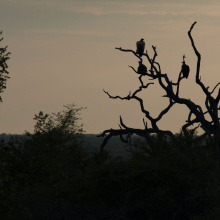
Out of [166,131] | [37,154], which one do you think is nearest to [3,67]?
[37,154]

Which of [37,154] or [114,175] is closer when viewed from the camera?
[37,154]

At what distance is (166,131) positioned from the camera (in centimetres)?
2695

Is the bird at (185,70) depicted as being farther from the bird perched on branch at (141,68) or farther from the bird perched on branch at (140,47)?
the bird perched on branch at (140,47)

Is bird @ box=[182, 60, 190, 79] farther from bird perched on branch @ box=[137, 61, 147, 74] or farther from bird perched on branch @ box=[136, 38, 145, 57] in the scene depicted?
bird perched on branch @ box=[136, 38, 145, 57]

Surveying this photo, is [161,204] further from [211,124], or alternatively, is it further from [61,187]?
[211,124]

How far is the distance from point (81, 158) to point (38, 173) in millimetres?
18161

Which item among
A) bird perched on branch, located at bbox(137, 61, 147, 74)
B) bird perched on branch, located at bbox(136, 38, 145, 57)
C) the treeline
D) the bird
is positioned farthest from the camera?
bird perched on branch, located at bbox(136, 38, 145, 57)

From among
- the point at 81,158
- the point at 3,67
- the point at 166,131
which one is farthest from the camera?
the point at 81,158

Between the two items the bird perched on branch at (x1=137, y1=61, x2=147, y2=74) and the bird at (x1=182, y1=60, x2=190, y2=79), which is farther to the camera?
the bird perched on branch at (x1=137, y1=61, x2=147, y2=74)

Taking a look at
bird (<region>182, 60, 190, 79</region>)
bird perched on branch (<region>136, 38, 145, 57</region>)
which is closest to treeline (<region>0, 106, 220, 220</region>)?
bird (<region>182, 60, 190, 79</region>)

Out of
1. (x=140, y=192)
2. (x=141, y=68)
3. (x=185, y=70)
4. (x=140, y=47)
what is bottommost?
(x=140, y=192)

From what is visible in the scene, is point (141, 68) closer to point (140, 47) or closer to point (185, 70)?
point (140, 47)

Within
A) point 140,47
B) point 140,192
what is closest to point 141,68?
point 140,47

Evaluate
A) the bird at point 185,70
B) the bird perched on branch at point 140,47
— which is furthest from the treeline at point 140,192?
the bird perched on branch at point 140,47
